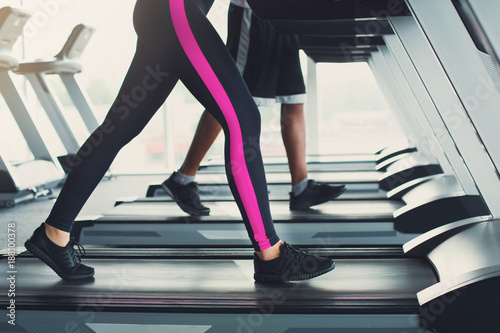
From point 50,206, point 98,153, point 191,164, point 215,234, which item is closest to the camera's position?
point 98,153

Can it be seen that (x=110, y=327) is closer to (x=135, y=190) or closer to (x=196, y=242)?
(x=196, y=242)

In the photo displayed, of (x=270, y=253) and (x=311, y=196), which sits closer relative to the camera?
(x=270, y=253)

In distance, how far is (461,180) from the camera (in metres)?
2.21

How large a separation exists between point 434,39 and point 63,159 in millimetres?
3303

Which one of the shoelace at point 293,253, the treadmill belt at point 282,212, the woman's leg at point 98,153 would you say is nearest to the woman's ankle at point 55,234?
the woman's leg at point 98,153

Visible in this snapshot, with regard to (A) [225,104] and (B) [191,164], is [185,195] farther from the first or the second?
(A) [225,104]

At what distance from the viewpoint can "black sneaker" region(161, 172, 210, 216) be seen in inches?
92.3

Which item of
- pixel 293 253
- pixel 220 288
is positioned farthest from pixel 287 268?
pixel 220 288

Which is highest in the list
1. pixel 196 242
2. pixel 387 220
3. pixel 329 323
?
pixel 196 242

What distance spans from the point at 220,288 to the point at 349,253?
550 mm

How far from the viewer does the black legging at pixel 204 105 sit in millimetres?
1300

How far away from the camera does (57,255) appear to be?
4.72 ft

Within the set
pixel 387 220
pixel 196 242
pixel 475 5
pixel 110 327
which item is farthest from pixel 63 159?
pixel 475 5

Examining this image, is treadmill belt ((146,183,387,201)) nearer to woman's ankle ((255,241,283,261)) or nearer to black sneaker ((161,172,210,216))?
black sneaker ((161,172,210,216))
